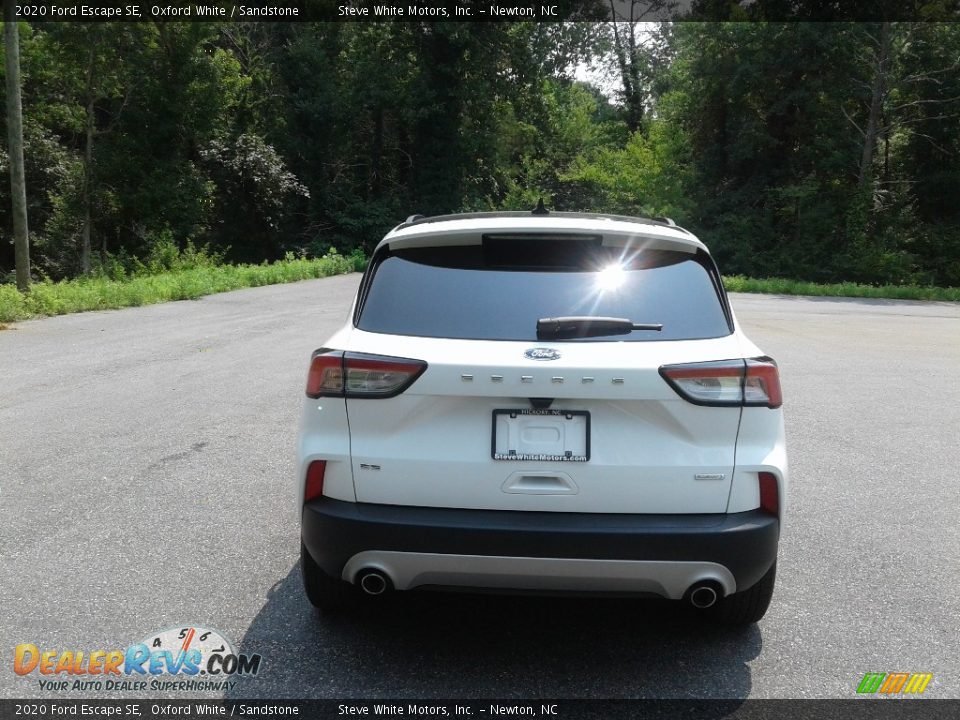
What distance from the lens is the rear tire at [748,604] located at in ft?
10.9

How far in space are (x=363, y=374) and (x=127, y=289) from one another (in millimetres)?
17097

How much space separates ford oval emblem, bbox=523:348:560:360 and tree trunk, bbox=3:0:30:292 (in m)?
16.9

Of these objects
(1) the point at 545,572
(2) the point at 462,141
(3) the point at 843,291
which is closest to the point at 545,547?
(1) the point at 545,572

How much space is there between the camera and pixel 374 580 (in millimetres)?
3045

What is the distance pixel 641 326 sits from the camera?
3086mm

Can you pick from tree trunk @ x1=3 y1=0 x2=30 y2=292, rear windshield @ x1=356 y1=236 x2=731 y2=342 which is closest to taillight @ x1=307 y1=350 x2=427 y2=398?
rear windshield @ x1=356 y1=236 x2=731 y2=342

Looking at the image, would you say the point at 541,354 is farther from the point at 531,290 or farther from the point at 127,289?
the point at 127,289

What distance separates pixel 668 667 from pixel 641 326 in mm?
1307

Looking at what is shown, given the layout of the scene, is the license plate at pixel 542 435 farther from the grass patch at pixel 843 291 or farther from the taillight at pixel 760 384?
the grass patch at pixel 843 291

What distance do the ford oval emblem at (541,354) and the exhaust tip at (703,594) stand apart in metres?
0.95

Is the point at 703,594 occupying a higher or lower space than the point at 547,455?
lower

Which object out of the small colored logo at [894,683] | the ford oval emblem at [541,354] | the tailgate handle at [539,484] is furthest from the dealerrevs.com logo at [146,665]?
the small colored logo at [894,683]

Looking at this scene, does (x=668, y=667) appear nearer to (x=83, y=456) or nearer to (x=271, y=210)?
(x=83, y=456)

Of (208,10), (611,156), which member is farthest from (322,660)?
(611,156)
